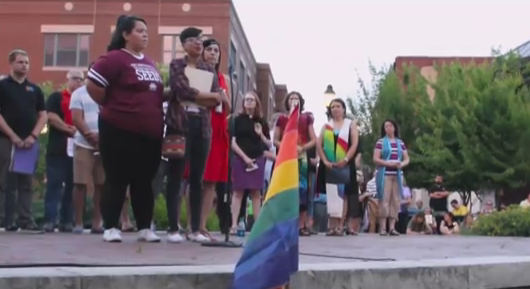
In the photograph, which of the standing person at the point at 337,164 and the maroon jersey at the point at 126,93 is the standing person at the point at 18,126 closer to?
the maroon jersey at the point at 126,93

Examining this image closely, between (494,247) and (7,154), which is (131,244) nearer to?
(7,154)

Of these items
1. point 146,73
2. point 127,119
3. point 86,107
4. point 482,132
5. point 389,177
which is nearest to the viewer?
point 127,119

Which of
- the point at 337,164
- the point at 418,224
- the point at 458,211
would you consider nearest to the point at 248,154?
the point at 337,164

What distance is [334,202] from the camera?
11.3 metres

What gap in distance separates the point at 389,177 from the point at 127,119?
5968 mm

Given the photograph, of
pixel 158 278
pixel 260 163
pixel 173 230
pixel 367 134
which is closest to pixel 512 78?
pixel 367 134

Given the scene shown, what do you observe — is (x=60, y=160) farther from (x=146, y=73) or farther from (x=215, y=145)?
(x=146, y=73)

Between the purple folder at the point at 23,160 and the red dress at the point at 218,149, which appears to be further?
the purple folder at the point at 23,160

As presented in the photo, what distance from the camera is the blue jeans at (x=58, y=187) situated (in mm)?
10062

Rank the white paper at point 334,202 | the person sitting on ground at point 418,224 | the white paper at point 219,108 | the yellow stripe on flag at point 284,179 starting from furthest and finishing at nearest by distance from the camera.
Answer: the person sitting on ground at point 418,224 < the white paper at point 334,202 < the white paper at point 219,108 < the yellow stripe on flag at point 284,179

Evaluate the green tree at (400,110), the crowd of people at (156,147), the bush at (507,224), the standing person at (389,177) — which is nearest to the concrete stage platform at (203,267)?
the crowd of people at (156,147)

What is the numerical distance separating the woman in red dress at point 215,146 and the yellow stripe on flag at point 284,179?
331 cm

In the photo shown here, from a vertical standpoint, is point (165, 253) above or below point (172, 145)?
below

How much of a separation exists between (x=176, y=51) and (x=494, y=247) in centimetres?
3417
